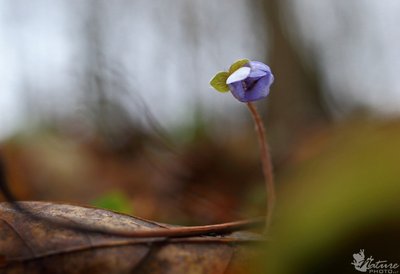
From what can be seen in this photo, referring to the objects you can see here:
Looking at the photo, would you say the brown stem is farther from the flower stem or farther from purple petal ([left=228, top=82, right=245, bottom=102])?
purple petal ([left=228, top=82, right=245, bottom=102])

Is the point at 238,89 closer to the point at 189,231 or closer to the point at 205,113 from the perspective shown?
the point at 189,231

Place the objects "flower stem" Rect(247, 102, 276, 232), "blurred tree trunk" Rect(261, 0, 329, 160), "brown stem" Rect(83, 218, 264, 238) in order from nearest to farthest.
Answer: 1. "brown stem" Rect(83, 218, 264, 238)
2. "flower stem" Rect(247, 102, 276, 232)
3. "blurred tree trunk" Rect(261, 0, 329, 160)

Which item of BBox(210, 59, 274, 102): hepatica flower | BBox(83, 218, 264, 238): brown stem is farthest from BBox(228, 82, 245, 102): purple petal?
BBox(83, 218, 264, 238): brown stem

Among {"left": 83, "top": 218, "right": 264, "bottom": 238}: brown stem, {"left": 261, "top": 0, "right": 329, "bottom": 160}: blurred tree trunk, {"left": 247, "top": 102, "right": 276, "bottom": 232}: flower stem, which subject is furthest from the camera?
{"left": 261, "top": 0, "right": 329, "bottom": 160}: blurred tree trunk

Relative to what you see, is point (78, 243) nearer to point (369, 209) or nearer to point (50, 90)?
point (369, 209)

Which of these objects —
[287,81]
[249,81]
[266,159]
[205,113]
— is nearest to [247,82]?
[249,81]

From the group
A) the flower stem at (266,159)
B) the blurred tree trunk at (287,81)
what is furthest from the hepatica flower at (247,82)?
the blurred tree trunk at (287,81)
